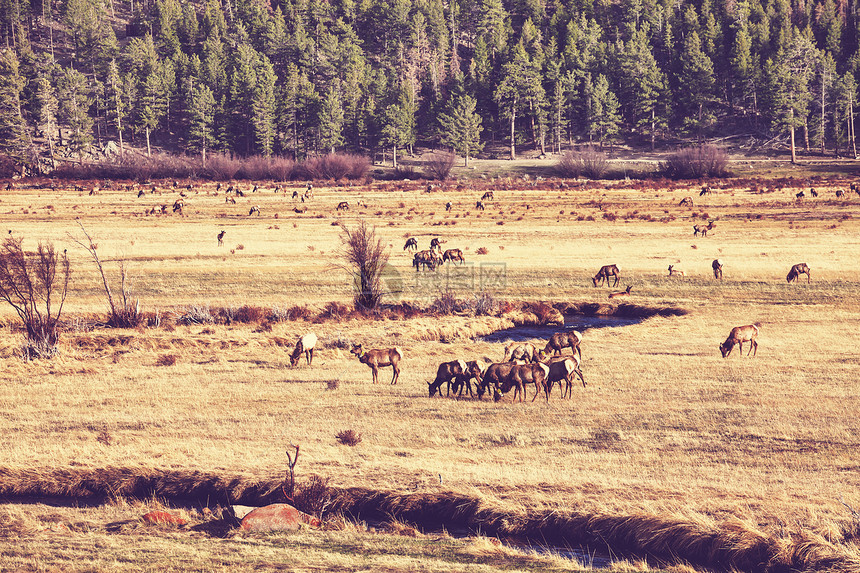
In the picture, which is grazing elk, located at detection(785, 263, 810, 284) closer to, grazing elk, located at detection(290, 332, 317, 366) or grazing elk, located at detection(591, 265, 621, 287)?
grazing elk, located at detection(591, 265, 621, 287)

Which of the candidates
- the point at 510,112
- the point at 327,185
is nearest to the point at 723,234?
the point at 327,185

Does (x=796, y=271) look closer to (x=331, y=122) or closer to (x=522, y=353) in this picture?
(x=522, y=353)

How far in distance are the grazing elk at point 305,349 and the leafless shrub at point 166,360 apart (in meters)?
3.62

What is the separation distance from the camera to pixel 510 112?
12912 centimetres

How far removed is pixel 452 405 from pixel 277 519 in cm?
679

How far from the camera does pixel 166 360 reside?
75.2 feet

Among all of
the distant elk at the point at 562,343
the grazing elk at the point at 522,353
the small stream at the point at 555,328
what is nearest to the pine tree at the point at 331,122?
the small stream at the point at 555,328

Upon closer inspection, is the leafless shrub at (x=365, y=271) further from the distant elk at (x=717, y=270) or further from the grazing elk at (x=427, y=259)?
the distant elk at (x=717, y=270)

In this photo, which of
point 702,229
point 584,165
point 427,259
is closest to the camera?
point 427,259

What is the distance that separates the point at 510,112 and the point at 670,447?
118985mm

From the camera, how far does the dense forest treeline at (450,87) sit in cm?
12112

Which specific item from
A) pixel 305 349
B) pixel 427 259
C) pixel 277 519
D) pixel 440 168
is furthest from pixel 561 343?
pixel 440 168

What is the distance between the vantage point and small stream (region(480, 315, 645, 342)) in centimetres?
2703

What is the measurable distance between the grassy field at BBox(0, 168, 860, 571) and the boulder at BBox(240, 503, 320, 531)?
1.47 feet
